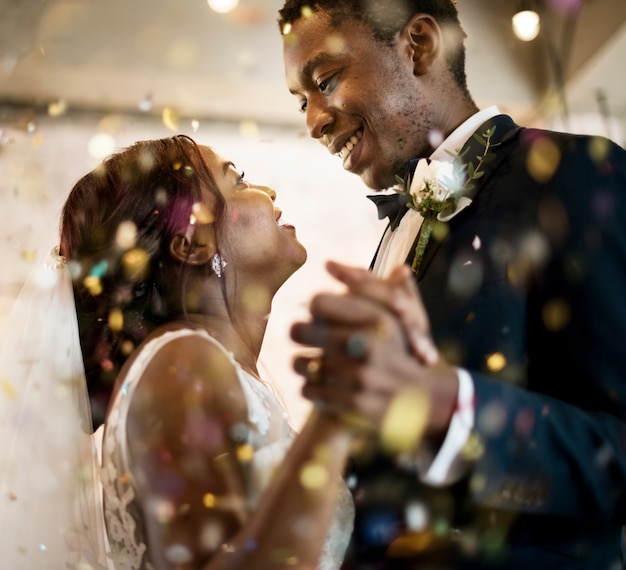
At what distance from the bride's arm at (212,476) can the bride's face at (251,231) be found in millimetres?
311

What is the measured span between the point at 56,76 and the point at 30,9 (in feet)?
0.96

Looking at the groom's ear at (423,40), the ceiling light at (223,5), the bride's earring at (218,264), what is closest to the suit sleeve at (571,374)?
the groom's ear at (423,40)

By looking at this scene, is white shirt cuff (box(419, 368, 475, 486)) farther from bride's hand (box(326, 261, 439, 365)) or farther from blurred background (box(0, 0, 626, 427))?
blurred background (box(0, 0, 626, 427))

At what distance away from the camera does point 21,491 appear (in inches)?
51.4

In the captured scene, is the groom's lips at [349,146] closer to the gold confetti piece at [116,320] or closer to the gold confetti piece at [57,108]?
the gold confetti piece at [116,320]

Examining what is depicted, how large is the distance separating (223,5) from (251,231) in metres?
2.03

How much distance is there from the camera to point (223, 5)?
307 cm

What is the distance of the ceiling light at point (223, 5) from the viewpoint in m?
3.06

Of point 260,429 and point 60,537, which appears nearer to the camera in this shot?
point 260,429

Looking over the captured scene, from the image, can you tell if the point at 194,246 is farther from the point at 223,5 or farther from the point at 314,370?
the point at 223,5

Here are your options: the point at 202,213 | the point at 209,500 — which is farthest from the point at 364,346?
the point at 202,213

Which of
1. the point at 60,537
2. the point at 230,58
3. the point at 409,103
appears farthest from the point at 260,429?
the point at 230,58

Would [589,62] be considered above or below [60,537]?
above

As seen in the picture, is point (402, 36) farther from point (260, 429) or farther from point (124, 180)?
point (260, 429)
